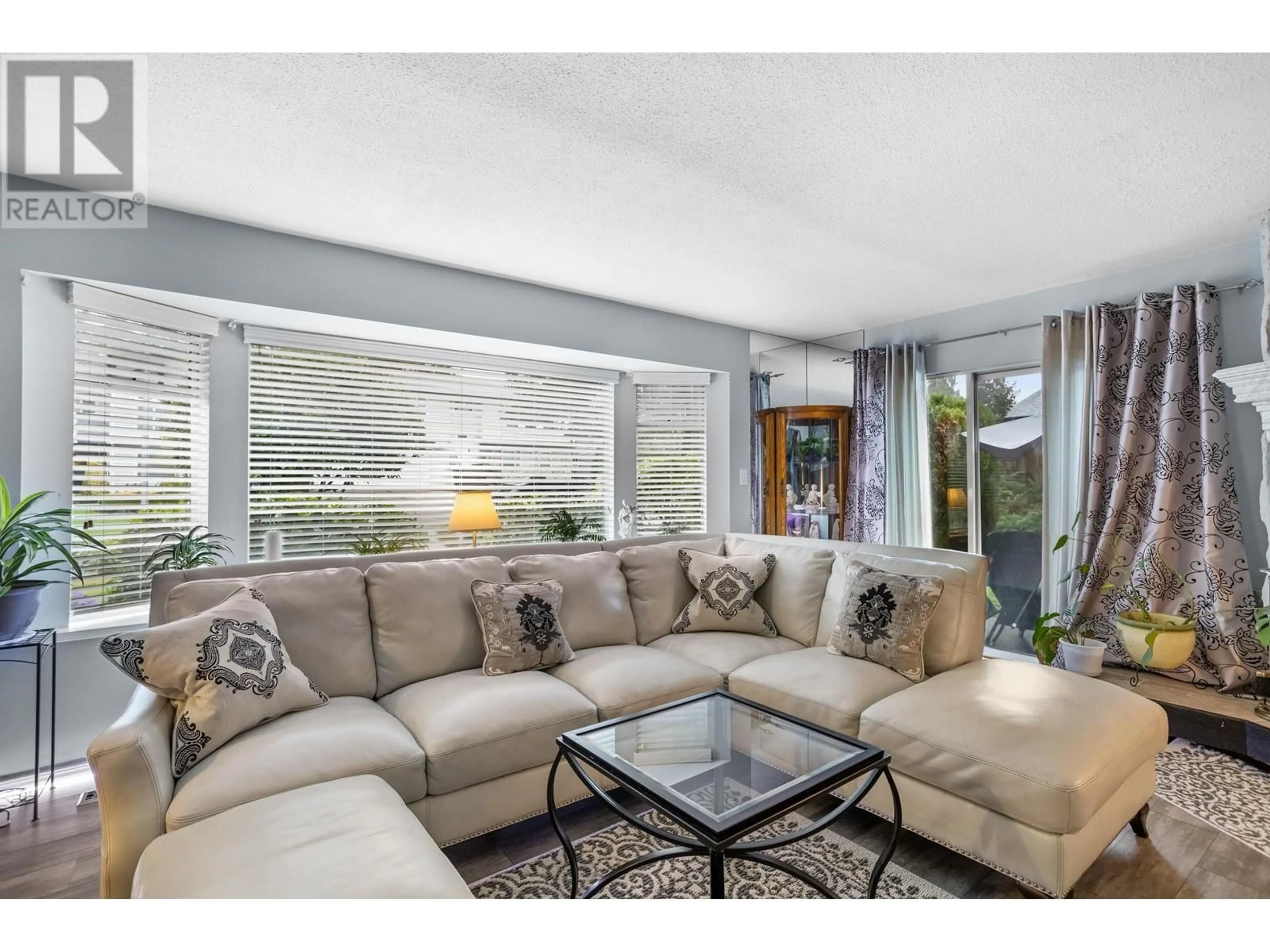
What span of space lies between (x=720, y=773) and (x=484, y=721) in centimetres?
79

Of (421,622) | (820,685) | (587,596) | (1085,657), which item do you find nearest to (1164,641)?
(1085,657)

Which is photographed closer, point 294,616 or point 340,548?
point 294,616

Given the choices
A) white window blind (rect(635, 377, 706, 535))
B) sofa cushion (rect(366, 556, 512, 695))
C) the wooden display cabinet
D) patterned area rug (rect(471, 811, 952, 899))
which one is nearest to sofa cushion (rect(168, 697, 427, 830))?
sofa cushion (rect(366, 556, 512, 695))

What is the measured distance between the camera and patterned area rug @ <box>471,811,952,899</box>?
1708mm

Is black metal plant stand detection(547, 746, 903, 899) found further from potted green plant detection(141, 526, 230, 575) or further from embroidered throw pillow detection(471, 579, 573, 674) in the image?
potted green plant detection(141, 526, 230, 575)

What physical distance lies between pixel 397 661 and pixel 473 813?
26.8 inches

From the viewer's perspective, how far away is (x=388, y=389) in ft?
12.2

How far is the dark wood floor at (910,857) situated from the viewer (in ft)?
5.69

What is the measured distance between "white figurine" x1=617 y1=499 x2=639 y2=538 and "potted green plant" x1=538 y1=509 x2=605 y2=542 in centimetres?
16

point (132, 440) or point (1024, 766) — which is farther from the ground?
point (132, 440)

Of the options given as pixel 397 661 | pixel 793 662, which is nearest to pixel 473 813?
pixel 397 661

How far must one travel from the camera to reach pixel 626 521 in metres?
4.21

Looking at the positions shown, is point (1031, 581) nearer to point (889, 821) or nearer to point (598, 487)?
point (889, 821)

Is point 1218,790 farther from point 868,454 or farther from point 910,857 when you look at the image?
point 868,454
